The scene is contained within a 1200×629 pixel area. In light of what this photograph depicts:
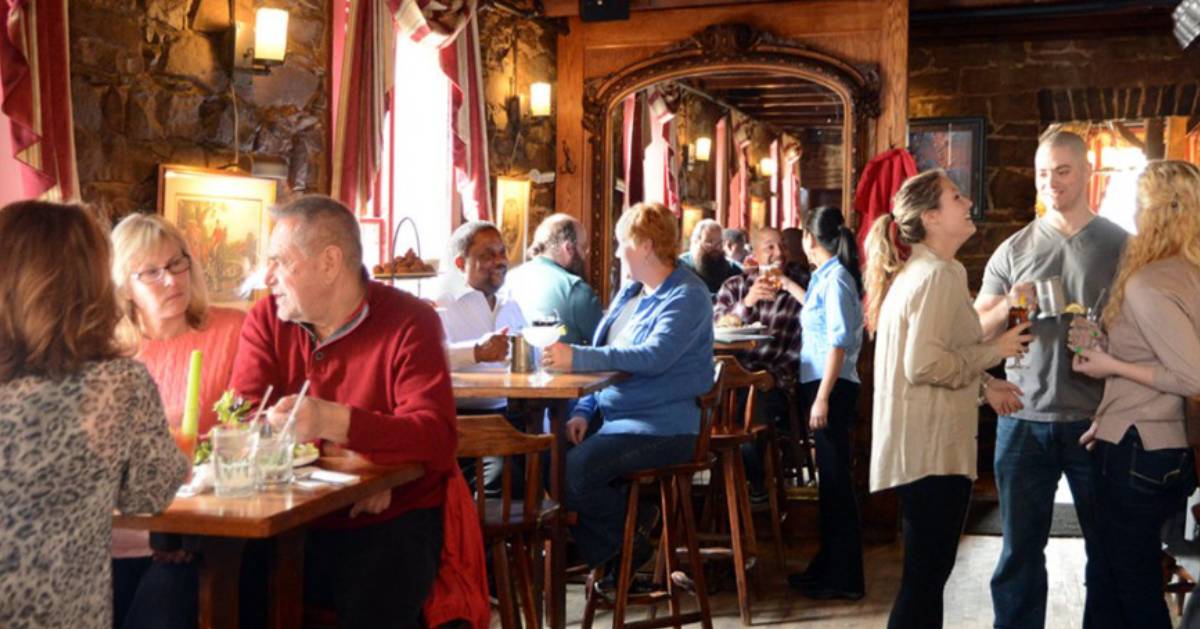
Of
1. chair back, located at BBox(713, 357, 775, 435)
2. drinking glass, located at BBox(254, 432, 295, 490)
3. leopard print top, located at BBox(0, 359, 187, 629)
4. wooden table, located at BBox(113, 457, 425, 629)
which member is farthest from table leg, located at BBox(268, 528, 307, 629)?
chair back, located at BBox(713, 357, 775, 435)

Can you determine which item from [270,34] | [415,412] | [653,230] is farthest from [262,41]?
[415,412]

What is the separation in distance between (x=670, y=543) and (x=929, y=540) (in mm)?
1246

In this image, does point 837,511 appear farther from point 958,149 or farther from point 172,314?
point 958,149

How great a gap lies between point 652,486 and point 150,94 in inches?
88.6

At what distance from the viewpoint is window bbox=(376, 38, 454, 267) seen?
6996 mm

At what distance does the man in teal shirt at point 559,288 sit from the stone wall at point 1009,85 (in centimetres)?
454

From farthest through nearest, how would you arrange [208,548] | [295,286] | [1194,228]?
1. [1194,228]
2. [295,286]
3. [208,548]

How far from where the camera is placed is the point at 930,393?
3.60 meters

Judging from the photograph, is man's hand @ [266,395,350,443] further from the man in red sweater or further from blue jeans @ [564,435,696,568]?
blue jeans @ [564,435,696,568]

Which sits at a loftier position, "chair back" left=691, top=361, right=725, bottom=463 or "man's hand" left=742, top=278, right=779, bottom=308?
"man's hand" left=742, top=278, right=779, bottom=308

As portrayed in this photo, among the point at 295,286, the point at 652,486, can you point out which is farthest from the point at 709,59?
the point at 295,286

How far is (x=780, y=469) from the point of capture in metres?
6.57

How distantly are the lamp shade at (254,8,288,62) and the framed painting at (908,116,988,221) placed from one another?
5.32 metres

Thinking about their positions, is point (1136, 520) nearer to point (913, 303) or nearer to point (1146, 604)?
point (1146, 604)
